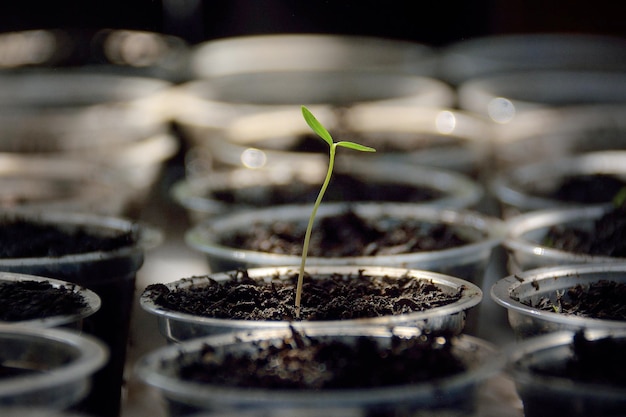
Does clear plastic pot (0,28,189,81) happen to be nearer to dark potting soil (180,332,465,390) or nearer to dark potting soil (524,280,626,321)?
dark potting soil (524,280,626,321)

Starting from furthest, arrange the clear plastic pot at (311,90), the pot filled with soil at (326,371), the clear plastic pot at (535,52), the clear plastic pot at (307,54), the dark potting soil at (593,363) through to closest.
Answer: the clear plastic pot at (535,52)
the clear plastic pot at (307,54)
the clear plastic pot at (311,90)
the dark potting soil at (593,363)
the pot filled with soil at (326,371)

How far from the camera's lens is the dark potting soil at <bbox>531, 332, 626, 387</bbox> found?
1107mm

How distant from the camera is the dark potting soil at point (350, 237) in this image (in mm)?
1826

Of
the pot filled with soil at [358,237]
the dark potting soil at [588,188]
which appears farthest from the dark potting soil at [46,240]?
the dark potting soil at [588,188]

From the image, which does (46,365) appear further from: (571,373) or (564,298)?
(564,298)

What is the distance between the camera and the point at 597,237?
6.02ft

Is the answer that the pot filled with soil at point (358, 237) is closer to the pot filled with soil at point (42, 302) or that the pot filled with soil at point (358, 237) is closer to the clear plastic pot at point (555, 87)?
the pot filled with soil at point (42, 302)

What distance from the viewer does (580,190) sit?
2363mm

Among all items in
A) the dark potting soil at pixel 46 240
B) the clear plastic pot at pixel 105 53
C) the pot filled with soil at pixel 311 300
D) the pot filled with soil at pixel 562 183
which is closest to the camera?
the pot filled with soil at pixel 311 300

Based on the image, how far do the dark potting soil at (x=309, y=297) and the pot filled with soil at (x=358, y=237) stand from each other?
0.15 m

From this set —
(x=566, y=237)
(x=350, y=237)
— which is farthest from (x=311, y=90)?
(x=566, y=237)

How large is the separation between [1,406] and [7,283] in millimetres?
493

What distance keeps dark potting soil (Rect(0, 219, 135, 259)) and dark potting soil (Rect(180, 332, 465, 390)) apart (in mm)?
660

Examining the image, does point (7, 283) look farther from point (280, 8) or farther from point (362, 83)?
point (362, 83)
